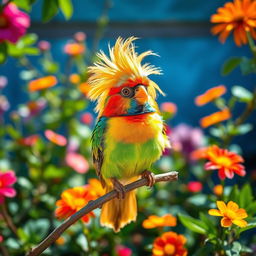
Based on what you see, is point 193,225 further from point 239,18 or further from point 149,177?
point 239,18

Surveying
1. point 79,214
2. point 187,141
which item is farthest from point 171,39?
point 79,214

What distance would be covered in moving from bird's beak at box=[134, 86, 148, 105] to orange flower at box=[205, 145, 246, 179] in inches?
6.7

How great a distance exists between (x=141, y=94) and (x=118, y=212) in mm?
226

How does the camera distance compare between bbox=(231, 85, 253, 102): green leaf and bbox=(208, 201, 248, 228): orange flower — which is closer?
bbox=(208, 201, 248, 228): orange flower

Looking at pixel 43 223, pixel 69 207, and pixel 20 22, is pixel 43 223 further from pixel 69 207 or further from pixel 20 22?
pixel 20 22

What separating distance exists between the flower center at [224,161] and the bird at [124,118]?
A: 9 cm

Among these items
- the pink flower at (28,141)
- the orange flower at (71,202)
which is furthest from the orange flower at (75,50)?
the orange flower at (71,202)

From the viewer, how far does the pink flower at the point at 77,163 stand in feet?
3.69

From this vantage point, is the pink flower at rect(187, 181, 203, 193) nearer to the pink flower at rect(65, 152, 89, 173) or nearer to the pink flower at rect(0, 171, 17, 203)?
the pink flower at rect(65, 152, 89, 173)

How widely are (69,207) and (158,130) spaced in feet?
0.61

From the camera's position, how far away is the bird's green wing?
23.1 inches

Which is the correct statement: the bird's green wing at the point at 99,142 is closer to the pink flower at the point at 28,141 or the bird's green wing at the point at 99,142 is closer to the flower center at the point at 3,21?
the flower center at the point at 3,21

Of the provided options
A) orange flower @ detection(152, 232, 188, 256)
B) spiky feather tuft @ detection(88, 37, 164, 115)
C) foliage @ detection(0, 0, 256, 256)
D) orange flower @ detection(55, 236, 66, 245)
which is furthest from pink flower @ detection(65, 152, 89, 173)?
spiky feather tuft @ detection(88, 37, 164, 115)

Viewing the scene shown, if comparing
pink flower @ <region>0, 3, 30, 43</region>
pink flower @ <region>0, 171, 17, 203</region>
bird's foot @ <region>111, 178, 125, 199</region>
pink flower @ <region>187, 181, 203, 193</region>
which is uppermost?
pink flower @ <region>0, 3, 30, 43</region>
